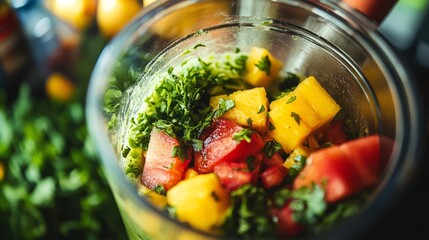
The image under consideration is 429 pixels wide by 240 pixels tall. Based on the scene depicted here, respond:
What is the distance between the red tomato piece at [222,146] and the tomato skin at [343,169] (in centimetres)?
8

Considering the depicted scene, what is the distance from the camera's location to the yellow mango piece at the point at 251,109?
24.7 inches

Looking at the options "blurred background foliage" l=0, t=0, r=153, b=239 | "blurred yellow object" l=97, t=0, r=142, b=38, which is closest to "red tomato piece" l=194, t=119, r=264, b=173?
"blurred background foliage" l=0, t=0, r=153, b=239

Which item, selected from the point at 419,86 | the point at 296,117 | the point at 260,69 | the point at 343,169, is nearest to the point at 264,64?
the point at 260,69

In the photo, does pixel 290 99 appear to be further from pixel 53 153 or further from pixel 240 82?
pixel 53 153

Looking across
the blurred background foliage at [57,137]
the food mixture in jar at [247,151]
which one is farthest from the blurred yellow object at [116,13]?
the food mixture in jar at [247,151]

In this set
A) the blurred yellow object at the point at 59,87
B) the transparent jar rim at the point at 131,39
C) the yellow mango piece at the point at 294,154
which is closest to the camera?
the transparent jar rim at the point at 131,39

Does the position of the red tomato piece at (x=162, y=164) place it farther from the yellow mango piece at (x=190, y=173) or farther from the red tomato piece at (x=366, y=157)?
the red tomato piece at (x=366, y=157)

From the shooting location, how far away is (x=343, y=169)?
52cm

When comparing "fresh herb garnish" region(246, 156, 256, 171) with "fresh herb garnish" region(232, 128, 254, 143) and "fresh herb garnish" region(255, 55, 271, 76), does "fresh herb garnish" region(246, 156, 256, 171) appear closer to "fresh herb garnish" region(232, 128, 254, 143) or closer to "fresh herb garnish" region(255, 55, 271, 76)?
"fresh herb garnish" region(232, 128, 254, 143)

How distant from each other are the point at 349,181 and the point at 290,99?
0.14 meters

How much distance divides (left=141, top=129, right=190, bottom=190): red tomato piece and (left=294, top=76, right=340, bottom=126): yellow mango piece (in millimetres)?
157

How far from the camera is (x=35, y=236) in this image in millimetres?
1015

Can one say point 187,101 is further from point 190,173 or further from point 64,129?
point 64,129

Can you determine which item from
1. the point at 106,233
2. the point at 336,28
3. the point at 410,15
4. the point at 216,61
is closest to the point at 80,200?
the point at 106,233
